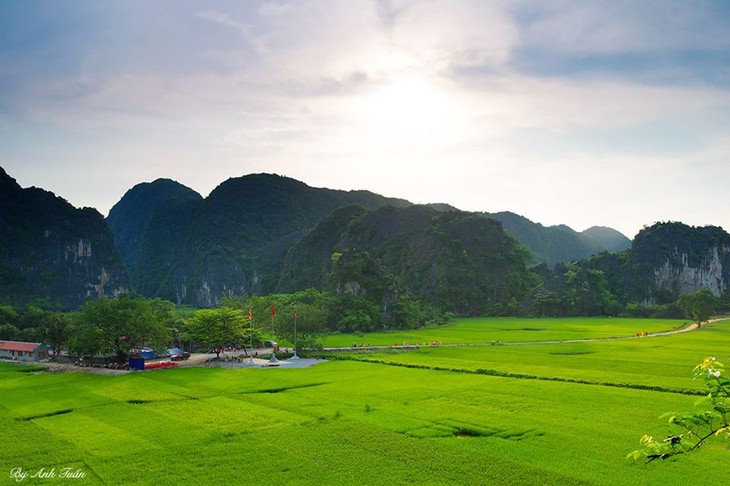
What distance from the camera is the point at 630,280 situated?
346 ft

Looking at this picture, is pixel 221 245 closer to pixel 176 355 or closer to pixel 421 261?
pixel 421 261

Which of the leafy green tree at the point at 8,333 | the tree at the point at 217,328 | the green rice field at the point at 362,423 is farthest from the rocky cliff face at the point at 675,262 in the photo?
the leafy green tree at the point at 8,333

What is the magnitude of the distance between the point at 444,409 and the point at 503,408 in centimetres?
261

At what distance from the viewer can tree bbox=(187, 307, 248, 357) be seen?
153 feet

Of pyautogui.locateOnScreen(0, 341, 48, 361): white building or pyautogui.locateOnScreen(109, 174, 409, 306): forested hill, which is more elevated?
pyautogui.locateOnScreen(109, 174, 409, 306): forested hill

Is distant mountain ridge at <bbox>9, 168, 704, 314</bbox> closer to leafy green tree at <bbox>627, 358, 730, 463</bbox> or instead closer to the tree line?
the tree line

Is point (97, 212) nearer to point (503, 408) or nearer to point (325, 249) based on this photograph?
point (325, 249)

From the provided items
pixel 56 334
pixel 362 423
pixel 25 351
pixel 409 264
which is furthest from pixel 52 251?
pixel 362 423

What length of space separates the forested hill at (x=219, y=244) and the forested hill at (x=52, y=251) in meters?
27.4

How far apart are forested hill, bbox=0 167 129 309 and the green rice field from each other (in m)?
79.9

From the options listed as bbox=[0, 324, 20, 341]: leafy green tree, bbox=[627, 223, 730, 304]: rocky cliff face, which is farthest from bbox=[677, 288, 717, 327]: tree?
bbox=[0, 324, 20, 341]: leafy green tree

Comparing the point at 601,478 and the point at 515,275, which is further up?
the point at 515,275

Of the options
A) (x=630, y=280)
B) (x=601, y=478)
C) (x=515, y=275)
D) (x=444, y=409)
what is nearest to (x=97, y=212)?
(x=515, y=275)

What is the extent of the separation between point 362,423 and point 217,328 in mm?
26717
